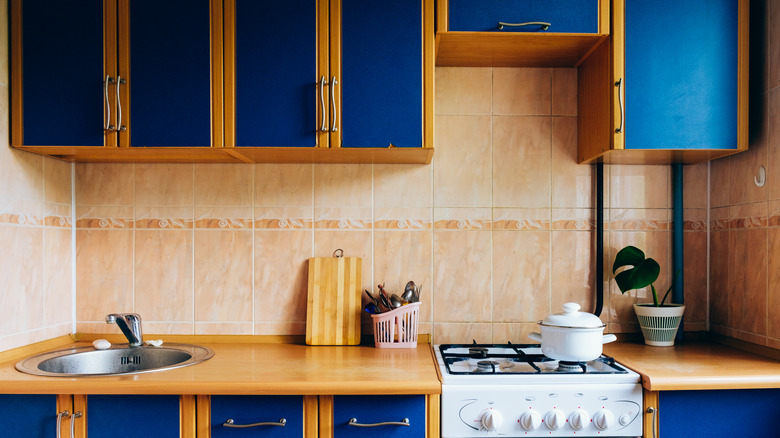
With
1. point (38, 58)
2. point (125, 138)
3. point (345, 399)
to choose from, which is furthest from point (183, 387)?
point (38, 58)

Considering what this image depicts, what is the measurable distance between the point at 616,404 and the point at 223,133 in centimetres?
155

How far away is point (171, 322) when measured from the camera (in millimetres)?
2305

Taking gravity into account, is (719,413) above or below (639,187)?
below

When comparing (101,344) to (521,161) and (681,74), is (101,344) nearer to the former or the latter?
(521,161)

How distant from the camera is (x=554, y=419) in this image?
170 centimetres

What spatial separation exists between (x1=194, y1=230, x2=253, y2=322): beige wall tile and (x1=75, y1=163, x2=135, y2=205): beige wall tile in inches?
13.7

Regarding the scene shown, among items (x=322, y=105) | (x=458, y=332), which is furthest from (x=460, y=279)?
(x=322, y=105)

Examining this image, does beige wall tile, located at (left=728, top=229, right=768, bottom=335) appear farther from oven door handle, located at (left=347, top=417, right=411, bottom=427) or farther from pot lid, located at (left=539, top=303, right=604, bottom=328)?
oven door handle, located at (left=347, top=417, right=411, bottom=427)

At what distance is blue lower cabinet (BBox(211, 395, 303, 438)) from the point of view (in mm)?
1696

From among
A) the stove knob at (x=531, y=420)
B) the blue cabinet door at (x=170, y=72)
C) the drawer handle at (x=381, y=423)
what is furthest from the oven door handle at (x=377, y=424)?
the blue cabinet door at (x=170, y=72)

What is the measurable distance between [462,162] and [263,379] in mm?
1177

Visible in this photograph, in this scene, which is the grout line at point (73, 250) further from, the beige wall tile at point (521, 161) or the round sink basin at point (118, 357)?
the beige wall tile at point (521, 161)

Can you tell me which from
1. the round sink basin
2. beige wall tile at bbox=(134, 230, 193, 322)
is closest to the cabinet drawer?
beige wall tile at bbox=(134, 230, 193, 322)

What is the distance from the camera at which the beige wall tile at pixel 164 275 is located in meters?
2.31
